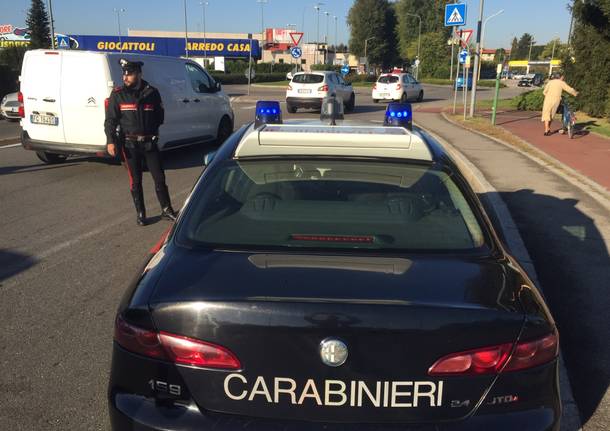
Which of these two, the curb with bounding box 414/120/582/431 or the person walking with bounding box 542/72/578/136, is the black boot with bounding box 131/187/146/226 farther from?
the person walking with bounding box 542/72/578/136

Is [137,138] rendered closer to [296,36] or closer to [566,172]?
[566,172]

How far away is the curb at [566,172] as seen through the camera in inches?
320

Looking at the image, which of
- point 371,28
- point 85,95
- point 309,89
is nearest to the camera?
point 85,95

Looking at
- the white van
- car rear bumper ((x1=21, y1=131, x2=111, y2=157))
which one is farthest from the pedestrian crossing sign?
car rear bumper ((x1=21, y1=131, x2=111, y2=157))

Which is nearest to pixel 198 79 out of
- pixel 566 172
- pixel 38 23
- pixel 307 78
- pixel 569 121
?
pixel 566 172

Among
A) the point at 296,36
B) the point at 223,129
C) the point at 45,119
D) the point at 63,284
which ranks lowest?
the point at 63,284

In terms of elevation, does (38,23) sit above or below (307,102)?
above

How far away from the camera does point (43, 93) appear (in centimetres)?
980

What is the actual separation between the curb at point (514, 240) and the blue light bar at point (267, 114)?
1631 mm

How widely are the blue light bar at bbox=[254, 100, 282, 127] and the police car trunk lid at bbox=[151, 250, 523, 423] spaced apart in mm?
1831

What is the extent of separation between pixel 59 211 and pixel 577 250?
602 cm

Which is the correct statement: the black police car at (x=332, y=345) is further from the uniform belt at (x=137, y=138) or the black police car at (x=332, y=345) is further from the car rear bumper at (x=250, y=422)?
the uniform belt at (x=137, y=138)

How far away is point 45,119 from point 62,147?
574 millimetres

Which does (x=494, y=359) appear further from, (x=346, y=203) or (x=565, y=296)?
(x=565, y=296)
